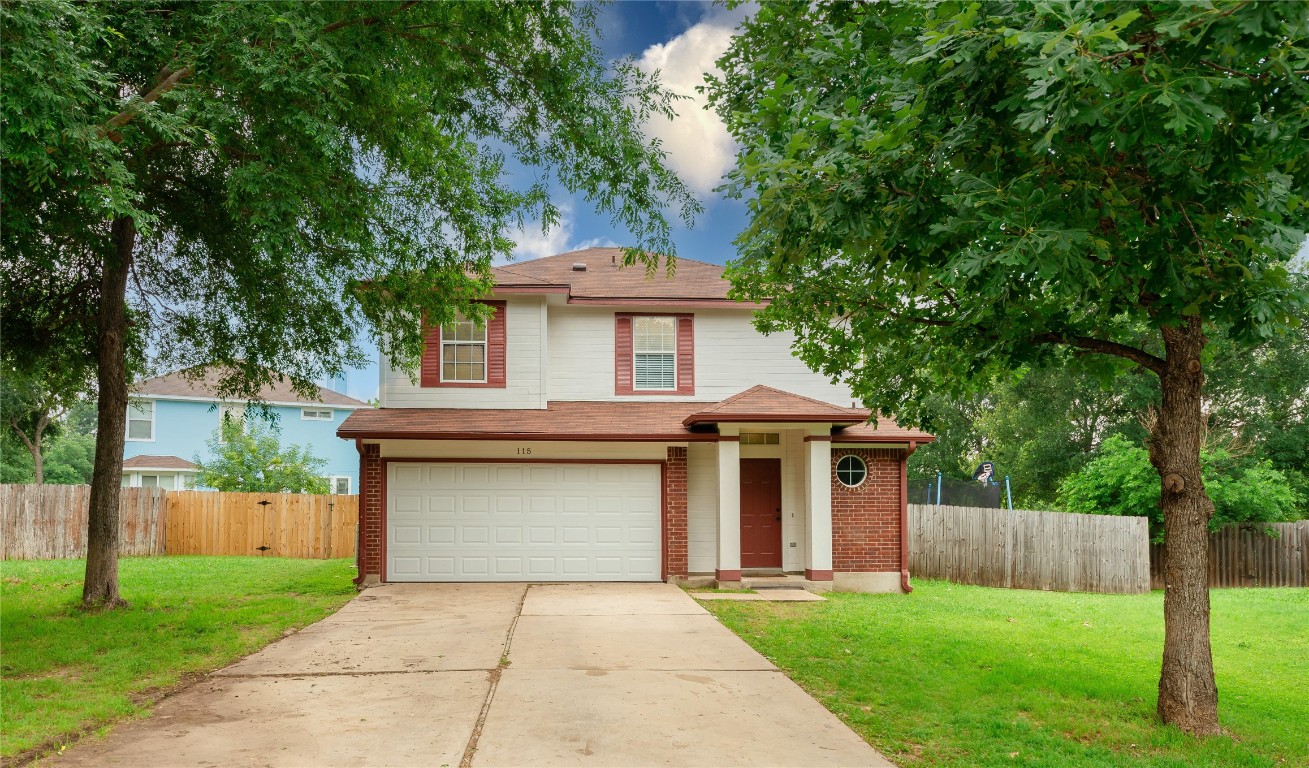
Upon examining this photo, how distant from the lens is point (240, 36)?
754 centimetres

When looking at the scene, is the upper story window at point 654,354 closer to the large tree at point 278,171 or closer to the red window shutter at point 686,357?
the red window shutter at point 686,357

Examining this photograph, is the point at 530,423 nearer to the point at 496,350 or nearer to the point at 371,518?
the point at 496,350

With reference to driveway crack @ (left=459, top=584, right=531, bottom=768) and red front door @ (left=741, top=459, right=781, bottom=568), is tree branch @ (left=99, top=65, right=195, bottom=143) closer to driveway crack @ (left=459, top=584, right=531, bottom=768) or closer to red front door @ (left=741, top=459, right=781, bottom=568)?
driveway crack @ (left=459, top=584, right=531, bottom=768)

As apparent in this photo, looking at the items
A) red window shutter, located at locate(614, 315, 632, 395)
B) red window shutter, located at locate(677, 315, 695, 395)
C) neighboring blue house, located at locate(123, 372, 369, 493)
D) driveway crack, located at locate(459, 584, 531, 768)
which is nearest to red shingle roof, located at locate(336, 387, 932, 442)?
red window shutter, located at locate(677, 315, 695, 395)

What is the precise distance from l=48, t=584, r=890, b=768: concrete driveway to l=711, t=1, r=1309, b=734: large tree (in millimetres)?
3241

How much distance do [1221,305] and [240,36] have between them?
8025 millimetres

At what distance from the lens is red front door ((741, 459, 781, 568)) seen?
50.6 feet

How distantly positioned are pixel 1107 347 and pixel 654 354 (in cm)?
970

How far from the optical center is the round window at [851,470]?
15.0m

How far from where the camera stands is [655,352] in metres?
16.0

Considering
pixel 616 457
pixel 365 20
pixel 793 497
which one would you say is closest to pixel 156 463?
pixel 616 457

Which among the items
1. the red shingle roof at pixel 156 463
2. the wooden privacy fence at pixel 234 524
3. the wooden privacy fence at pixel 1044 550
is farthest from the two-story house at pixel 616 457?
the red shingle roof at pixel 156 463

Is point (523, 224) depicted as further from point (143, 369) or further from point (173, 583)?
point (173, 583)

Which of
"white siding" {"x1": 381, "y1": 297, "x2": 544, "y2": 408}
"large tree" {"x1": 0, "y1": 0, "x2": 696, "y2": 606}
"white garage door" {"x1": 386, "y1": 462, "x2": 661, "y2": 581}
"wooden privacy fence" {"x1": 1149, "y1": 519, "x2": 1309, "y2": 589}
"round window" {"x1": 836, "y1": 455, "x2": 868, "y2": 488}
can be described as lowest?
"wooden privacy fence" {"x1": 1149, "y1": 519, "x2": 1309, "y2": 589}
